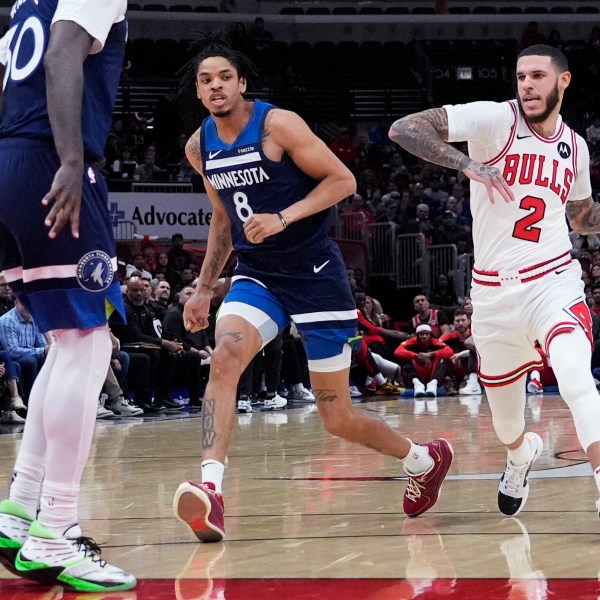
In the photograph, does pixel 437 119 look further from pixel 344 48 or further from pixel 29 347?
pixel 344 48

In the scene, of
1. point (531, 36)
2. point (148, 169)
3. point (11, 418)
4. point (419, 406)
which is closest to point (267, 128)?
point (11, 418)

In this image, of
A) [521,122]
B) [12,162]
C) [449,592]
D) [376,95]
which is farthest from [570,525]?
[376,95]

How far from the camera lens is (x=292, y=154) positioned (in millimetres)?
5223

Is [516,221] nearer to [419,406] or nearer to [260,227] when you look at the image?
[260,227]

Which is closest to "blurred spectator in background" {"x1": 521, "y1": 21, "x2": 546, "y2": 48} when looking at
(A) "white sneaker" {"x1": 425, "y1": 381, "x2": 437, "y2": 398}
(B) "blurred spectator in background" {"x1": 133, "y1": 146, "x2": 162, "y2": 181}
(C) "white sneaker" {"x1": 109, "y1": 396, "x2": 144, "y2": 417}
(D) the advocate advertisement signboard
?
(B) "blurred spectator in background" {"x1": 133, "y1": 146, "x2": 162, "y2": 181}

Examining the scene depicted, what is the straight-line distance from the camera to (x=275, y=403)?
14031 mm

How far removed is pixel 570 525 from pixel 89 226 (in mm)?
2432

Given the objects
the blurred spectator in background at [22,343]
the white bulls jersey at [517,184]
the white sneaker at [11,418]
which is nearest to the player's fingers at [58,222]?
the white bulls jersey at [517,184]

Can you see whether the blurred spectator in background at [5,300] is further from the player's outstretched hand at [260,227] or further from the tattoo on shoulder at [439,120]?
the tattoo on shoulder at [439,120]

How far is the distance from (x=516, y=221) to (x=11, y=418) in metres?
8.06

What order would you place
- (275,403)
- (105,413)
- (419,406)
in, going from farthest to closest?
1. (275,403)
2. (419,406)
3. (105,413)

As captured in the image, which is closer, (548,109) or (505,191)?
(505,191)

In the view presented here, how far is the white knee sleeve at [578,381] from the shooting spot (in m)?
4.46

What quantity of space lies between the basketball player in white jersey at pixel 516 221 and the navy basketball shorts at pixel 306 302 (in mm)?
633
